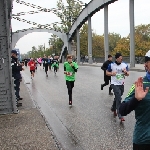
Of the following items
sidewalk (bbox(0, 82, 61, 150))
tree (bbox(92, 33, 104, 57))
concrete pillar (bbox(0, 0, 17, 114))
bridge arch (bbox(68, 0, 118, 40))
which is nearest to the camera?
sidewalk (bbox(0, 82, 61, 150))

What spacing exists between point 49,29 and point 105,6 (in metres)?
31.7

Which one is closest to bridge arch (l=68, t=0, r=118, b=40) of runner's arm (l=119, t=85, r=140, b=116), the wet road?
the wet road

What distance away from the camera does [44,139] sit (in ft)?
18.8

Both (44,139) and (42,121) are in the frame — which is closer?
(44,139)

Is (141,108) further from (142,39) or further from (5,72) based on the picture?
(142,39)

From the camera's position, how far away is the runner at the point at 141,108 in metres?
2.59

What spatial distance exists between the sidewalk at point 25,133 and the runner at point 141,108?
2.67 meters

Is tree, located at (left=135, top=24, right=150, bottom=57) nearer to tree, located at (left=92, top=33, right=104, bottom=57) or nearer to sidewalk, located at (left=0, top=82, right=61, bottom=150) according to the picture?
tree, located at (left=92, top=33, right=104, bottom=57)

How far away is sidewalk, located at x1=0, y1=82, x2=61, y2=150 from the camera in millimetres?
5371

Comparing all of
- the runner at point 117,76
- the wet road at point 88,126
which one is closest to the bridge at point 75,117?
the wet road at point 88,126

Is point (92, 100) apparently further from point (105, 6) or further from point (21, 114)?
point (105, 6)

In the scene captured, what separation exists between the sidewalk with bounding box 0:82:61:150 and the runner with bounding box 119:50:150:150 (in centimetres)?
267

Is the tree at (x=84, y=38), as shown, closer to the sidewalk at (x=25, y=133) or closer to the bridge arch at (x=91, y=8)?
the bridge arch at (x=91, y=8)

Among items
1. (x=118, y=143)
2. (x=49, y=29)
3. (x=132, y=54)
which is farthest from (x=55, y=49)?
(x=118, y=143)
